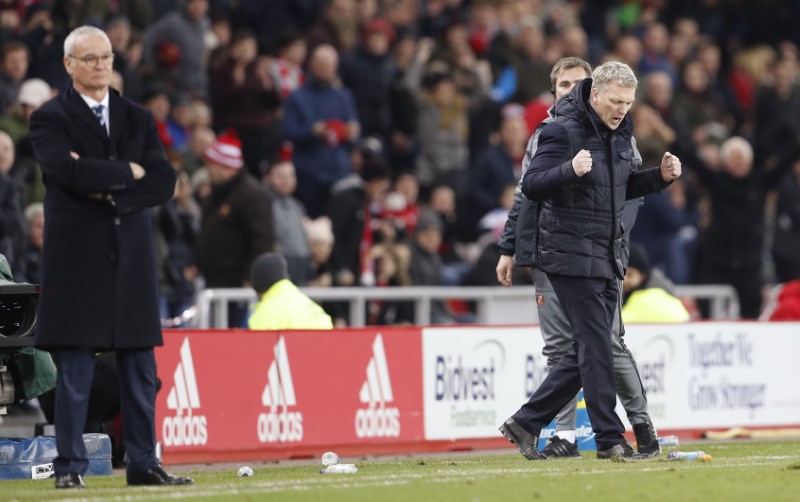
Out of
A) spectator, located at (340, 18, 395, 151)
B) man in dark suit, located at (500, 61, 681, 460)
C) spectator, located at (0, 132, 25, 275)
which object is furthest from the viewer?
spectator, located at (340, 18, 395, 151)

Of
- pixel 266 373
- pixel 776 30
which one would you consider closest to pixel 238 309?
pixel 266 373

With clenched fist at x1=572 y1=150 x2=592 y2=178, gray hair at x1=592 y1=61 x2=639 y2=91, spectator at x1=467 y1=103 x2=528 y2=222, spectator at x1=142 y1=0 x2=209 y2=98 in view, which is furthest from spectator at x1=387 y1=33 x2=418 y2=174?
clenched fist at x1=572 y1=150 x2=592 y2=178

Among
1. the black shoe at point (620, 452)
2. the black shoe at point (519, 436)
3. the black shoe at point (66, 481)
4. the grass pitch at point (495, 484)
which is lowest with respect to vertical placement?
the grass pitch at point (495, 484)

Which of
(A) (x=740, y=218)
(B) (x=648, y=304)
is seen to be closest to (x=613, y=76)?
(B) (x=648, y=304)

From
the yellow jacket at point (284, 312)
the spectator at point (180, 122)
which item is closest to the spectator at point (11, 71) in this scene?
the spectator at point (180, 122)

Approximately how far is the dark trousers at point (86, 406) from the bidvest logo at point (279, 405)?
13.6ft

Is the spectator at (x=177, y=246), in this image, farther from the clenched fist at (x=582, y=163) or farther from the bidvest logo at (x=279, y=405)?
the clenched fist at (x=582, y=163)

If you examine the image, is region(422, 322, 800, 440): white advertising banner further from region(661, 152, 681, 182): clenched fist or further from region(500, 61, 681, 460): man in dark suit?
region(661, 152, 681, 182): clenched fist

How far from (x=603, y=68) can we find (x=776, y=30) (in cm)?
1766

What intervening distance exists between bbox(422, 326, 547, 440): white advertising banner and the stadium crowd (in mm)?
2617

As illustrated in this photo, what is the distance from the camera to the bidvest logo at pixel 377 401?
13828 millimetres

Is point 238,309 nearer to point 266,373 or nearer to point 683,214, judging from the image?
point 266,373

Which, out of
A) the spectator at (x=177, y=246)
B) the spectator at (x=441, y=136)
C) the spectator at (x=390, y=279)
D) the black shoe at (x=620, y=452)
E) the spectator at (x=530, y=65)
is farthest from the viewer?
the spectator at (x=530, y=65)

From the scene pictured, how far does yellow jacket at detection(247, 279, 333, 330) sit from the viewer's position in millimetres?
13922
